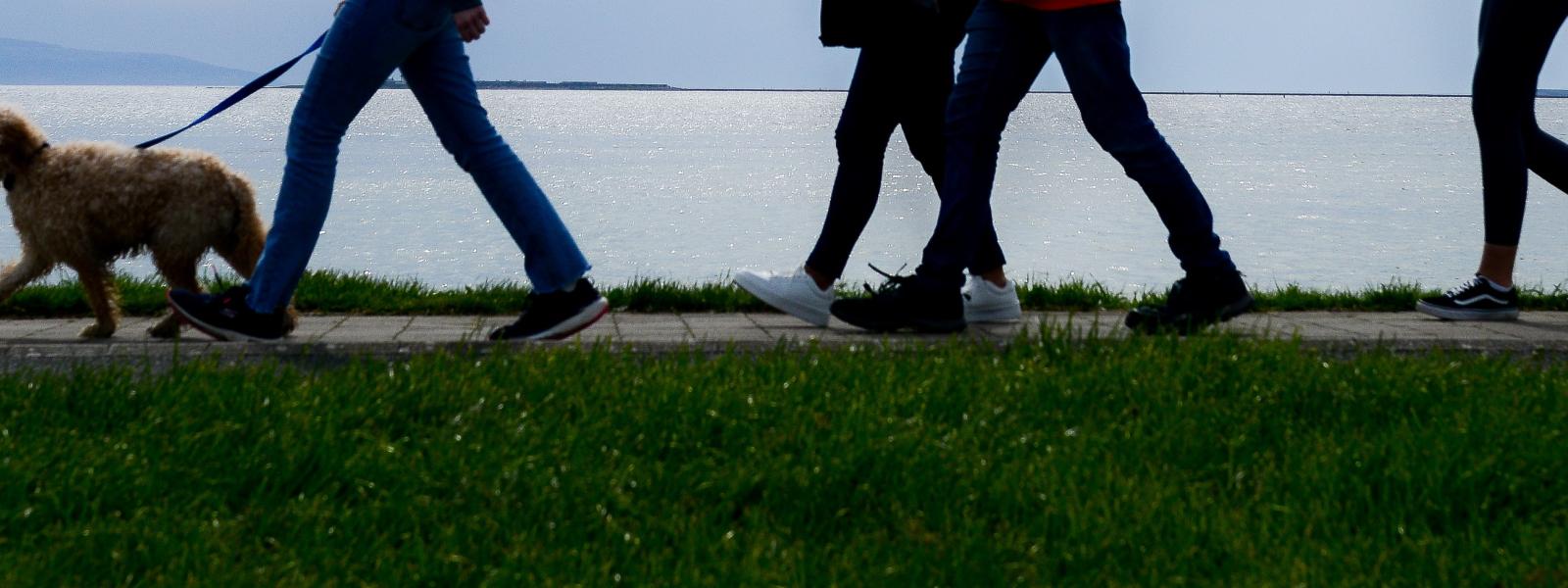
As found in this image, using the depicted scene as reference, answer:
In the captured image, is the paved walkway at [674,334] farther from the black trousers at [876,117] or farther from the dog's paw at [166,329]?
the black trousers at [876,117]

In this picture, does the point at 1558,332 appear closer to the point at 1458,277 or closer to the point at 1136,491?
the point at 1136,491

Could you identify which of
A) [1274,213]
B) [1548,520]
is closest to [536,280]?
[1548,520]

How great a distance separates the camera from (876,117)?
555 cm

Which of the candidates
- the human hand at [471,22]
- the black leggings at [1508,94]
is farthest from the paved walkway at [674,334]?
the human hand at [471,22]

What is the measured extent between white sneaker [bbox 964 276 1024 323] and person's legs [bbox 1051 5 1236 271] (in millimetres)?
1015

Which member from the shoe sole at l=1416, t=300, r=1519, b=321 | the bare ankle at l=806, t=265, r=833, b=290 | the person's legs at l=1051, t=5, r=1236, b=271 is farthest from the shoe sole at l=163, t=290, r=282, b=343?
the shoe sole at l=1416, t=300, r=1519, b=321

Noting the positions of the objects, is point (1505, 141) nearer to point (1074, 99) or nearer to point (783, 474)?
point (1074, 99)

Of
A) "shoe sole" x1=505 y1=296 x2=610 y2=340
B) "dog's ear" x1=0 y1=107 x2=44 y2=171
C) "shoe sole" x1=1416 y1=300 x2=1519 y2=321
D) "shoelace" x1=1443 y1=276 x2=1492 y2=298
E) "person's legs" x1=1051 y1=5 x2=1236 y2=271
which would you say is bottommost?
"shoe sole" x1=505 y1=296 x2=610 y2=340

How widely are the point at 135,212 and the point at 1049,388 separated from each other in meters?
3.34

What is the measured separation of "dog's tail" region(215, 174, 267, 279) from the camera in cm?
565

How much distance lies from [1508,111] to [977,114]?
Answer: 6.82ft

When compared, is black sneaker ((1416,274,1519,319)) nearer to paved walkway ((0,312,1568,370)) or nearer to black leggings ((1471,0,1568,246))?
paved walkway ((0,312,1568,370))

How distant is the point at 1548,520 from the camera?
125 inches

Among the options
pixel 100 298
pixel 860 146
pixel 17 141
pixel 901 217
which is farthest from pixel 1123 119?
pixel 901 217
